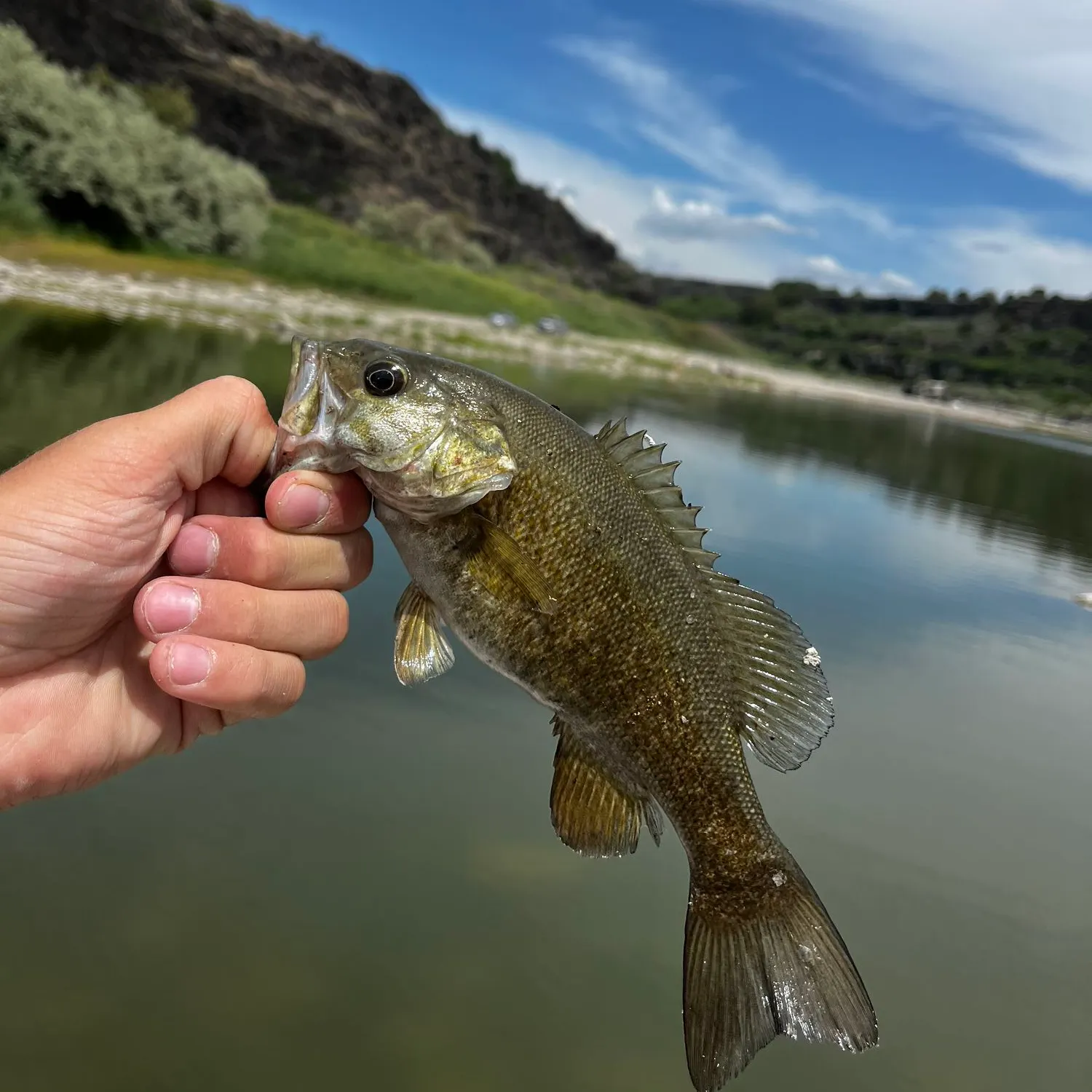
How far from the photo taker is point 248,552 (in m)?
2.49

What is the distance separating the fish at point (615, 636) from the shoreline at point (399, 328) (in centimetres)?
1478

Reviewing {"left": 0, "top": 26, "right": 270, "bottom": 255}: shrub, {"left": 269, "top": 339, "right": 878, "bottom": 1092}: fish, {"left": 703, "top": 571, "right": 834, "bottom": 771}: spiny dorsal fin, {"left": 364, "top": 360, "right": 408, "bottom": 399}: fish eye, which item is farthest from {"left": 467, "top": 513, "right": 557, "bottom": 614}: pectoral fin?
{"left": 0, "top": 26, "right": 270, "bottom": 255}: shrub

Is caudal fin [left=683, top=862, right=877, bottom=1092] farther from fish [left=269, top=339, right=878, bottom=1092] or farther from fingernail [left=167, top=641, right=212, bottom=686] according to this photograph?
fingernail [left=167, top=641, right=212, bottom=686]

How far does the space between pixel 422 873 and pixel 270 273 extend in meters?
38.3

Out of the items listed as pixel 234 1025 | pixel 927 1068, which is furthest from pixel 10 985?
pixel 927 1068

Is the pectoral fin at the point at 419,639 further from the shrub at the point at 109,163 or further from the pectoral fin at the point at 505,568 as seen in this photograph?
the shrub at the point at 109,163

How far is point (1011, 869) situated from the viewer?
15.2 ft

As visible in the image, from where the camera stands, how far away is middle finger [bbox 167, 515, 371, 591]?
8.18 feet

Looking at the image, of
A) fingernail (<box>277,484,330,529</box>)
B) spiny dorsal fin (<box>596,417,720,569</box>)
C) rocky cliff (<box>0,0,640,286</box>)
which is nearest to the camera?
fingernail (<box>277,484,330,529</box>)

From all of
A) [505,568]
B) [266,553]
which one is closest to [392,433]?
[505,568]

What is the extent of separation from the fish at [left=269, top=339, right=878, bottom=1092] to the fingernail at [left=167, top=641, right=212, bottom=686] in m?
0.57

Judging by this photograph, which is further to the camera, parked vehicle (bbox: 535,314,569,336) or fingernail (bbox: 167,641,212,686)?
parked vehicle (bbox: 535,314,569,336)

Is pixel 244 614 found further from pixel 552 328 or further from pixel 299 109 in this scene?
pixel 299 109

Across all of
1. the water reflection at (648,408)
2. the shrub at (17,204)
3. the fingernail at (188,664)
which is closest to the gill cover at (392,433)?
the fingernail at (188,664)
